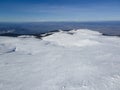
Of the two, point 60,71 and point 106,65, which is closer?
point 60,71

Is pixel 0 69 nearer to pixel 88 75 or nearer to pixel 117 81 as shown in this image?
pixel 88 75

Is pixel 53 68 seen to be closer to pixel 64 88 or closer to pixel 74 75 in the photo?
pixel 74 75

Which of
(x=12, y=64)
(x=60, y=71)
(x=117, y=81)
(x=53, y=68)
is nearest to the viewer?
(x=117, y=81)

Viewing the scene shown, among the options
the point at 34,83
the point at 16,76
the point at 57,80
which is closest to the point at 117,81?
the point at 57,80

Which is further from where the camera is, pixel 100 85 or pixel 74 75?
pixel 74 75

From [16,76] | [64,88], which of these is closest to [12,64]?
[16,76]

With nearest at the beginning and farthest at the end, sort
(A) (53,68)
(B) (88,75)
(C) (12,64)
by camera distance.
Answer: (B) (88,75), (A) (53,68), (C) (12,64)

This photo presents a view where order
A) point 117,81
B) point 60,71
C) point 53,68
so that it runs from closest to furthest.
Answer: point 117,81 → point 60,71 → point 53,68

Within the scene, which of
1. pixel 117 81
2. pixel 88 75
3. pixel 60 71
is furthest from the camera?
pixel 60 71
